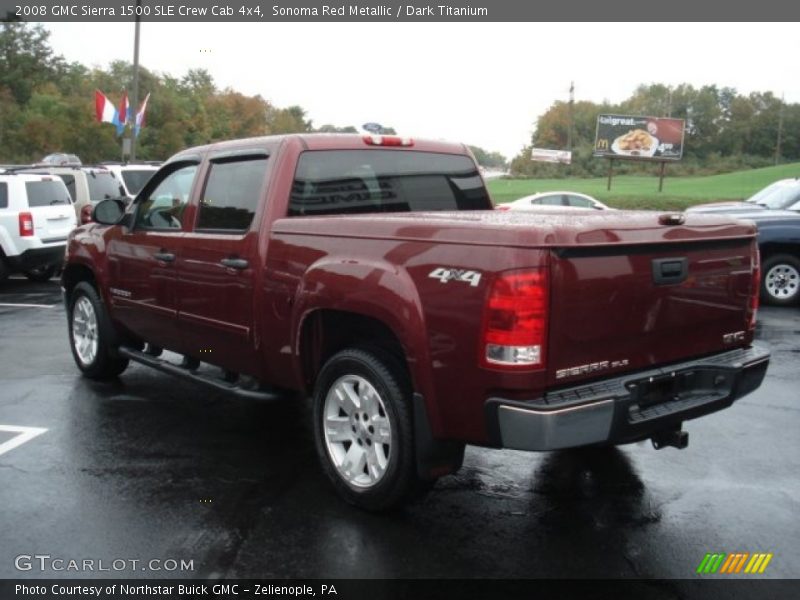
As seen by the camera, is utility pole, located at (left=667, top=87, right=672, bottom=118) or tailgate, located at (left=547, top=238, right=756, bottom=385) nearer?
tailgate, located at (left=547, top=238, right=756, bottom=385)

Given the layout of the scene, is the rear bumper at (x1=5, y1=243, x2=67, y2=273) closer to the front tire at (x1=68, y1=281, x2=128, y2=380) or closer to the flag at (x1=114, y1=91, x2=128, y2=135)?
the front tire at (x1=68, y1=281, x2=128, y2=380)

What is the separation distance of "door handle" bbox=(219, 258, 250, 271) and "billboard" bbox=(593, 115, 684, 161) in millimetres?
44791

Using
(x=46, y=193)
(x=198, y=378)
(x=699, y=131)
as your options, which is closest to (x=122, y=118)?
(x=46, y=193)

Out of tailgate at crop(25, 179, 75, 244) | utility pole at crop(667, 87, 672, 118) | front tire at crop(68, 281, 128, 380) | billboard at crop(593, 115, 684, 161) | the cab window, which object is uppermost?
utility pole at crop(667, 87, 672, 118)

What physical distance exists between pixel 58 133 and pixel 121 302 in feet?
153

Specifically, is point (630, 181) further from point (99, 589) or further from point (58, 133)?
point (99, 589)

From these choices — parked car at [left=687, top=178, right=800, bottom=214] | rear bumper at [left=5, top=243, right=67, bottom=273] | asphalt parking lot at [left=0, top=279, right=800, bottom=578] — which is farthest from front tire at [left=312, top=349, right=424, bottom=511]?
rear bumper at [left=5, top=243, right=67, bottom=273]

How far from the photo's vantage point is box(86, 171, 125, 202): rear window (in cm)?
1504

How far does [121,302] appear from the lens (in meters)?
6.00

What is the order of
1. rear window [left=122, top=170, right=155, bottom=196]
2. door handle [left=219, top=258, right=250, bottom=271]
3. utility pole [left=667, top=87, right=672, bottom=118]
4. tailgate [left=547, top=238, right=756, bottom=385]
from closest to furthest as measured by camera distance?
tailgate [left=547, top=238, right=756, bottom=385]
door handle [left=219, top=258, right=250, bottom=271]
rear window [left=122, top=170, right=155, bottom=196]
utility pole [left=667, top=87, right=672, bottom=118]

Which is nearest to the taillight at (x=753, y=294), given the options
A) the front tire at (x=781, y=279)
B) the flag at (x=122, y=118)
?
the front tire at (x=781, y=279)

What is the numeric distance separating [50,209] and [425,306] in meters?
10.8

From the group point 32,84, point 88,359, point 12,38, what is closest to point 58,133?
point 32,84

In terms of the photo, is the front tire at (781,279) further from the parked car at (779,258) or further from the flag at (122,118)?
the flag at (122,118)
